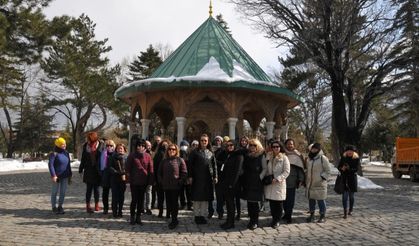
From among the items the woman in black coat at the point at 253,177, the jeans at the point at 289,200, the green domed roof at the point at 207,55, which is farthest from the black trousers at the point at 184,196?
the green domed roof at the point at 207,55

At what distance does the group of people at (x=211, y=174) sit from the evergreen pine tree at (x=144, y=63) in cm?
3303

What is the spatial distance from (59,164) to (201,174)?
3.17m

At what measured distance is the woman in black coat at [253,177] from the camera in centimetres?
815

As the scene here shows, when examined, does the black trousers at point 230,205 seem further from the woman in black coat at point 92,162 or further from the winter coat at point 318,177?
the woman in black coat at point 92,162

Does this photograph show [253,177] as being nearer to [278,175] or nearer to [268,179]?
[268,179]

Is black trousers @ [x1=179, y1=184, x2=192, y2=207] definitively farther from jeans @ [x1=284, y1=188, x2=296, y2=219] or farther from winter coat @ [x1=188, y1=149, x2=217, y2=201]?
jeans @ [x1=284, y1=188, x2=296, y2=219]

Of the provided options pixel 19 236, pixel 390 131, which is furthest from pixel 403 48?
pixel 390 131

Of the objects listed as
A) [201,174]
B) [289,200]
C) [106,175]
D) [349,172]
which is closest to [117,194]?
[106,175]

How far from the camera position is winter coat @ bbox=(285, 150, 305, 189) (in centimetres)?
907

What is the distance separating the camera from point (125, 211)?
10133mm

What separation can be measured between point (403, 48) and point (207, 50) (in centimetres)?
862

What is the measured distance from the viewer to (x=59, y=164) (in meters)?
9.38

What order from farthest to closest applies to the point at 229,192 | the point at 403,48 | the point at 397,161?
the point at 397,161
the point at 403,48
the point at 229,192

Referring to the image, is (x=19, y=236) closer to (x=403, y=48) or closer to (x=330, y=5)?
(x=330, y=5)
